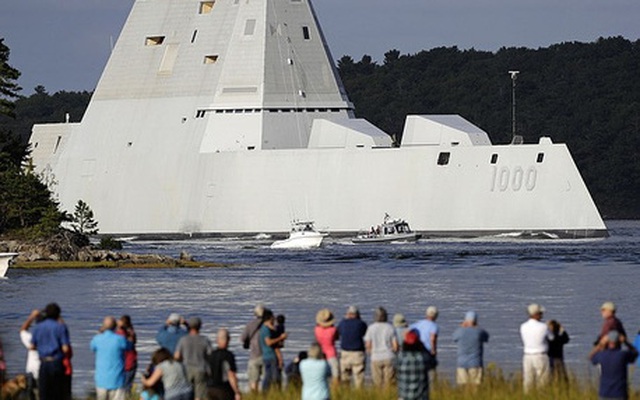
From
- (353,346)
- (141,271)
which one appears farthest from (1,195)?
(353,346)

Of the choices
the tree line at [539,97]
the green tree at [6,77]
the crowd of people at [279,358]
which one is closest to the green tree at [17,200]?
the green tree at [6,77]

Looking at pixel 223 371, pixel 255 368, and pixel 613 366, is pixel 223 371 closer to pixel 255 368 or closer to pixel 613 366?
pixel 255 368

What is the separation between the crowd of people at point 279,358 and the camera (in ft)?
73.8

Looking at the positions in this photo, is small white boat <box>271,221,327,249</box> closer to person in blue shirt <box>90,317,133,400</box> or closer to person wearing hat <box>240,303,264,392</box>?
person wearing hat <box>240,303,264,392</box>

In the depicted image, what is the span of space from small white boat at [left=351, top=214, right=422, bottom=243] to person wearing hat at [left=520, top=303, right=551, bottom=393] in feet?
191

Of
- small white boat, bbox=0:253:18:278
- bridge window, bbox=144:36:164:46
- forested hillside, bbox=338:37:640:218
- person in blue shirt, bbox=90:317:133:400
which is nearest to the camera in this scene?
person in blue shirt, bbox=90:317:133:400

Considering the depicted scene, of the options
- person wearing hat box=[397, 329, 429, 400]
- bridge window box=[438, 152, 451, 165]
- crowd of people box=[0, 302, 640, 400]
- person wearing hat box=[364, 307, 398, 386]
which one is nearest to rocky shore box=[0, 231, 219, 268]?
bridge window box=[438, 152, 451, 165]

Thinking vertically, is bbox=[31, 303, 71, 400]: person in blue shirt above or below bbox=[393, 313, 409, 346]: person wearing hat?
below

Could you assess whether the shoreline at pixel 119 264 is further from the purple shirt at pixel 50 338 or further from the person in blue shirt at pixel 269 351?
the purple shirt at pixel 50 338

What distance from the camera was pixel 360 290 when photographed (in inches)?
2094

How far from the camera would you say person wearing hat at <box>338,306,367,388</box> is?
2662cm

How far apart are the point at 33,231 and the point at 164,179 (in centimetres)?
2529

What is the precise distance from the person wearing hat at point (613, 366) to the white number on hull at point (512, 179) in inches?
2344

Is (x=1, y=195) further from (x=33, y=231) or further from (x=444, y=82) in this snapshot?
(x=444, y=82)
